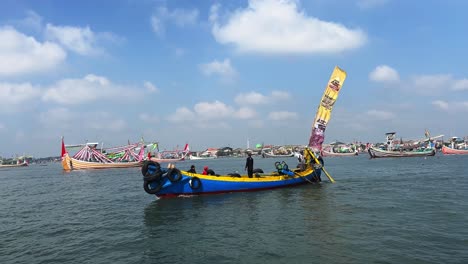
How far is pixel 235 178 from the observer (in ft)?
80.3

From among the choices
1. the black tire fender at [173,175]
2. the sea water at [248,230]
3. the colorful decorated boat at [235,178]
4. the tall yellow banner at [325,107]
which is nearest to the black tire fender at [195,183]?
the colorful decorated boat at [235,178]

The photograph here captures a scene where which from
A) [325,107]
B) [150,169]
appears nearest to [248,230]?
[150,169]

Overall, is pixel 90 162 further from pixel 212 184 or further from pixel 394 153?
pixel 394 153

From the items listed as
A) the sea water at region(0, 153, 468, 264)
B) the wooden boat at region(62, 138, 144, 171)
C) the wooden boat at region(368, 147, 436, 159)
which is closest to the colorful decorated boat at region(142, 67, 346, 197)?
the sea water at region(0, 153, 468, 264)

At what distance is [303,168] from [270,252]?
1981 centimetres

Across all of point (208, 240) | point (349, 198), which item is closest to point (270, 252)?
point (208, 240)

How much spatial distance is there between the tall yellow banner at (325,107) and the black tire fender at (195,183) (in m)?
14.4

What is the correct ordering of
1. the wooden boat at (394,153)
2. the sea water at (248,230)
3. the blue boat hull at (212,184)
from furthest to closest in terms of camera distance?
1. the wooden boat at (394,153)
2. the blue boat hull at (212,184)
3. the sea water at (248,230)

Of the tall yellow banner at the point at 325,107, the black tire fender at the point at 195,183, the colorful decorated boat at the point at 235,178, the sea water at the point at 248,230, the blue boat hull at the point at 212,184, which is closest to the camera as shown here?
the sea water at the point at 248,230

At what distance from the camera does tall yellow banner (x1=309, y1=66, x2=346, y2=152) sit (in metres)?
32.7

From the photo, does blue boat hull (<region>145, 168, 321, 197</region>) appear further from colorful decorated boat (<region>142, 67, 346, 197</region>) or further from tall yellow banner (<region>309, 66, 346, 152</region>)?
tall yellow banner (<region>309, 66, 346, 152</region>)

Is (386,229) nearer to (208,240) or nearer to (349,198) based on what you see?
(208,240)

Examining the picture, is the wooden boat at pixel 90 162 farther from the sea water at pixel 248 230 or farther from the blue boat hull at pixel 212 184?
the blue boat hull at pixel 212 184

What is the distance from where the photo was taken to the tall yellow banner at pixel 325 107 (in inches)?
1287
